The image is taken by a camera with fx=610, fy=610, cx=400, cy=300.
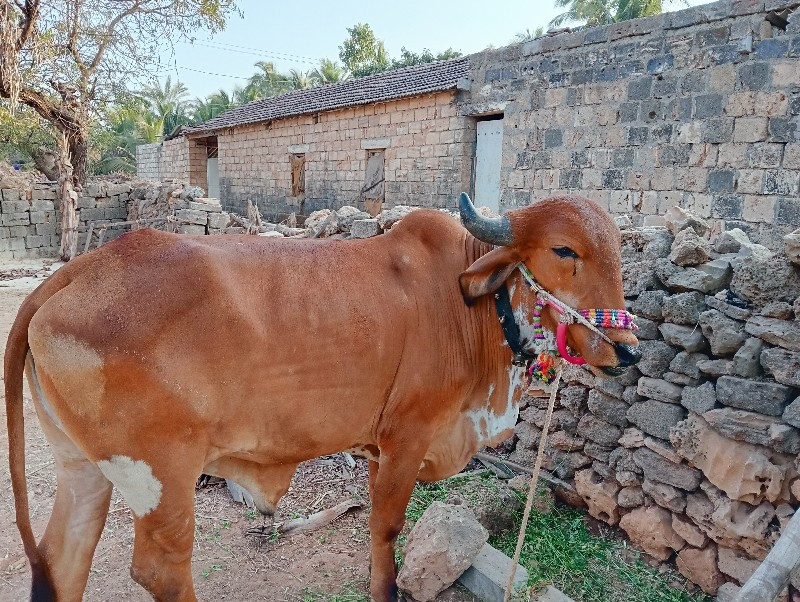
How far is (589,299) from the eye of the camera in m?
2.21

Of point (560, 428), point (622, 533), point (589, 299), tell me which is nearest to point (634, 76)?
point (560, 428)

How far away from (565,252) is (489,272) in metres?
0.31

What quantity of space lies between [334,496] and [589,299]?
244 cm

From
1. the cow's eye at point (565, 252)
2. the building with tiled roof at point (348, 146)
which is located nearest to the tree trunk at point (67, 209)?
the building with tiled roof at point (348, 146)

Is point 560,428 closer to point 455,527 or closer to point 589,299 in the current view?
point 455,527

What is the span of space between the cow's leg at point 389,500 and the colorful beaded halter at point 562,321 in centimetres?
59

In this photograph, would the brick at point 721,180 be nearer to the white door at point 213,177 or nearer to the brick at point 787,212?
the brick at point 787,212

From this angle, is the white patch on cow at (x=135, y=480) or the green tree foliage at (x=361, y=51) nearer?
the white patch on cow at (x=135, y=480)

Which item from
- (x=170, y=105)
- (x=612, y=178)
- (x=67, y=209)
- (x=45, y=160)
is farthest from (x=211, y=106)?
(x=612, y=178)

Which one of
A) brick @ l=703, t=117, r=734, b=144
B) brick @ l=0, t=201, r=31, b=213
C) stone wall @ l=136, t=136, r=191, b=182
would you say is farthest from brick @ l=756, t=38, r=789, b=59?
stone wall @ l=136, t=136, r=191, b=182

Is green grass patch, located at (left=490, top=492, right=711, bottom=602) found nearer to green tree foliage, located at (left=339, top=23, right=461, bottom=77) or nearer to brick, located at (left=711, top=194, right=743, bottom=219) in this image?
brick, located at (left=711, top=194, right=743, bottom=219)

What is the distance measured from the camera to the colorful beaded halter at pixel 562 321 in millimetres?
2162

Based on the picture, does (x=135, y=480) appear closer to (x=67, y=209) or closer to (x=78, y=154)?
(x=67, y=209)

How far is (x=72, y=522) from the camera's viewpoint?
2283 mm
